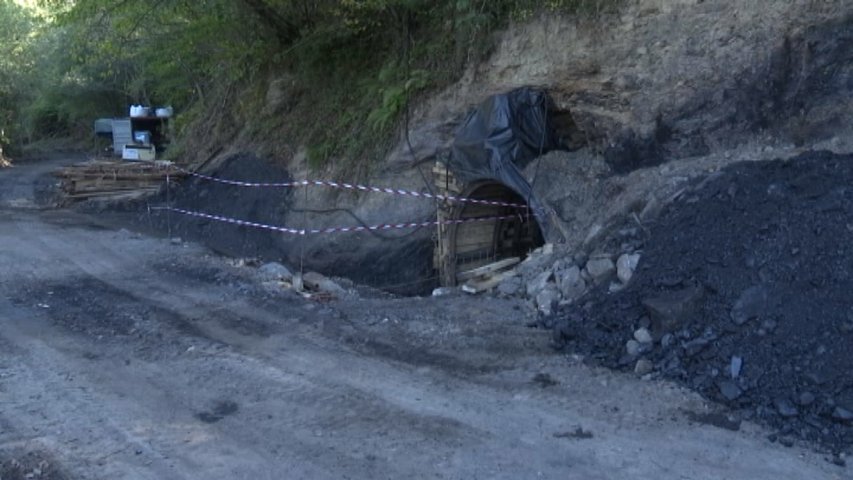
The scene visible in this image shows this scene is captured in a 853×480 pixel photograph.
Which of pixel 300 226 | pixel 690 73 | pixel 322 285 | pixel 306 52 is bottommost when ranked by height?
pixel 322 285

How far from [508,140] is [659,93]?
2.33 m

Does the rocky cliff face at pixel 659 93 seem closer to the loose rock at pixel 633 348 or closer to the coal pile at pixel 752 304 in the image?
the coal pile at pixel 752 304

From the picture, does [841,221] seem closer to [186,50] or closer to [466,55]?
[466,55]

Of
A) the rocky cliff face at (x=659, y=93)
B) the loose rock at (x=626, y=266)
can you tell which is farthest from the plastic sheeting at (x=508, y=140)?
the loose rock at (x=626, y=266)

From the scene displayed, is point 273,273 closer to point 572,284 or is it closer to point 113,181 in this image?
point 572,284

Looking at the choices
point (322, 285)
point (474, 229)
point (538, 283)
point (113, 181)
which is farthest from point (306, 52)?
point (538, 283)

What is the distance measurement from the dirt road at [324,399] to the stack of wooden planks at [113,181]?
1017 cm

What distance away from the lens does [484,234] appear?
14.8 meters

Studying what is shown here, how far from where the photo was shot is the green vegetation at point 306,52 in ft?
49.6

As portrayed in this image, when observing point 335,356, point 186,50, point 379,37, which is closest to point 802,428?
point 335,356

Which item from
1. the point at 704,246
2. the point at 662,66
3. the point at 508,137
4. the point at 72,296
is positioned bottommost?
the point at 72,296

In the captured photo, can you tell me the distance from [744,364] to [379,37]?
11919mm

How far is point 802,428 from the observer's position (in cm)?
611

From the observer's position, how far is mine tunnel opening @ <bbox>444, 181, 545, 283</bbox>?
14242 millimetres
